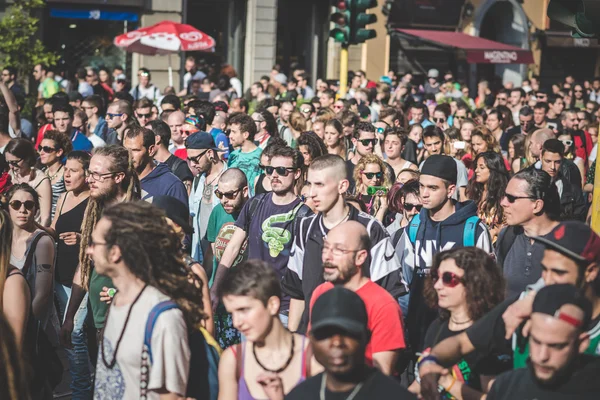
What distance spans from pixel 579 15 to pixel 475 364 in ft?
9.01

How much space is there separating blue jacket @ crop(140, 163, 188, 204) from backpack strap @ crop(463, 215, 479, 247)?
2.37 m

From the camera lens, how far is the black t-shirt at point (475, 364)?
467 cm

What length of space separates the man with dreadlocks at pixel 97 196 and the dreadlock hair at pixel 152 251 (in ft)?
5.86

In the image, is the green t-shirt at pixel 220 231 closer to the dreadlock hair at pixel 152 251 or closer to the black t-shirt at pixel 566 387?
the dreadlock hair at pixel 152 251

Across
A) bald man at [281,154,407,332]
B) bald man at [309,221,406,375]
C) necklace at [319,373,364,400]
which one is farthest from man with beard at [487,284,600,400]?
bald man at [281,154,407,332]

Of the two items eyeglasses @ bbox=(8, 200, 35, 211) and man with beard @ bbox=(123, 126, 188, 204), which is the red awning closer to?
man with beard @ bbox=(123, 126, 188, 204)

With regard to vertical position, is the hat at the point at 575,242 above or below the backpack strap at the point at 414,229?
above

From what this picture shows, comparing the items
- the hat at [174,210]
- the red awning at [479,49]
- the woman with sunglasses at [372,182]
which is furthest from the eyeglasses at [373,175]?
the red awning at [479,49]

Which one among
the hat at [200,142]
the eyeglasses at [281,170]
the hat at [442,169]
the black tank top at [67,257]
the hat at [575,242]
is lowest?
the black tank top at [67,257]

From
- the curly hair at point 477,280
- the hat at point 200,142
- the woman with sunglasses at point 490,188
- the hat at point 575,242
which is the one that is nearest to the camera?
the hat at point 575,242

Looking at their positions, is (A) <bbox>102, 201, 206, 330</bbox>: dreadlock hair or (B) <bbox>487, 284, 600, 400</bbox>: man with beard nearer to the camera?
(B) <bbox>487, 284, 600, 400</bbox>: man with beard

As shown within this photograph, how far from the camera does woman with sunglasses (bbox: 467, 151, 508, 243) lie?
880 centimetres

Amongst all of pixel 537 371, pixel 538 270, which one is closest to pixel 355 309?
pixel 537 371

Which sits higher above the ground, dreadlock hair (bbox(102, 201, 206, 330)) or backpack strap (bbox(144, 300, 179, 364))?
dreadlock hair (bbox(102, 201, 206, 330))
